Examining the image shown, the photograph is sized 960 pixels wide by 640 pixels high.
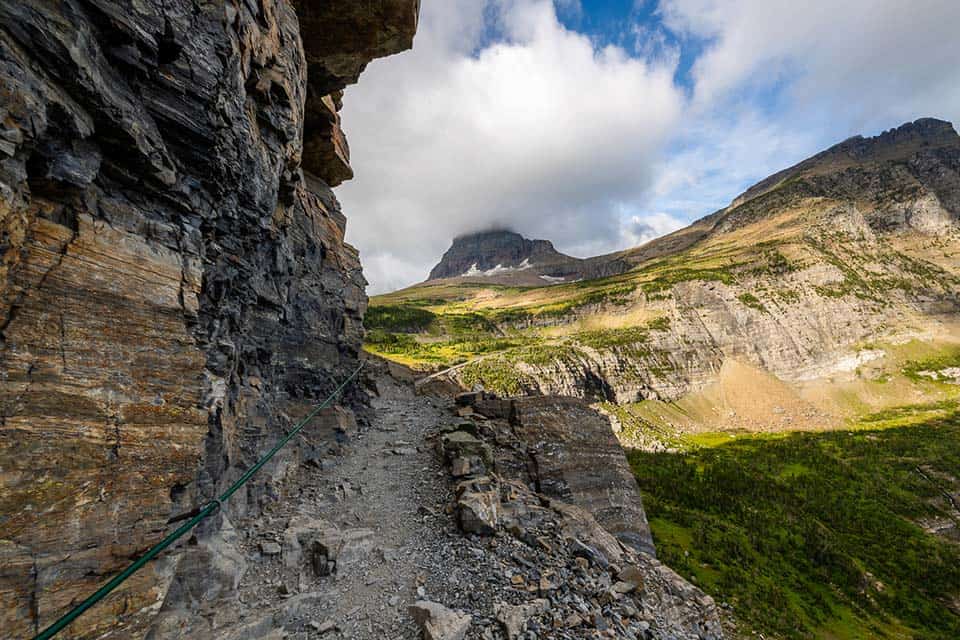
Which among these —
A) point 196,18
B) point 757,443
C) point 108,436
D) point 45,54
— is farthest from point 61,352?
point 757,443

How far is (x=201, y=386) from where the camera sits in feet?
29.7

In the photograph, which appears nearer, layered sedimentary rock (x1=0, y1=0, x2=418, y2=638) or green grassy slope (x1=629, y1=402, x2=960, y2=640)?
layered sedimentary rock (x1=0, y1=0, x2=418, y2=638)

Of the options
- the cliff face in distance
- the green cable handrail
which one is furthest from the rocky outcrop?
the cliff face in distance

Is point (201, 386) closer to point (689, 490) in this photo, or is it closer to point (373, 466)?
point (373, 466)

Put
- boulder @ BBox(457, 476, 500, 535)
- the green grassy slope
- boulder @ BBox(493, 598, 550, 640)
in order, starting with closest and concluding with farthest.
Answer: boulder @ BBox(493, 598, 550, 640) → boulder @ BBox(457, 476, 500, 535) → the green grassy slope

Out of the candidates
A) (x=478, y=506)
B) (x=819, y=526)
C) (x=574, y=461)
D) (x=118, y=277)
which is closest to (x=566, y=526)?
(x=478, y=506)

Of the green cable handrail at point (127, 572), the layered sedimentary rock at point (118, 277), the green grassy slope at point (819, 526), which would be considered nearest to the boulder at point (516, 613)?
the green cable handrail at point (127, 572)

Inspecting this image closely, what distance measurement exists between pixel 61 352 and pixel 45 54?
489 centimetres

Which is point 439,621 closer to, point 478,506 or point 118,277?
point 478,506

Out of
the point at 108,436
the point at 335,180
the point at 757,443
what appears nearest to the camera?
the point at 108,436

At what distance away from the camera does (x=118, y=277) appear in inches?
297

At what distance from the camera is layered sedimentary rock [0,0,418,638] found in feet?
19.5

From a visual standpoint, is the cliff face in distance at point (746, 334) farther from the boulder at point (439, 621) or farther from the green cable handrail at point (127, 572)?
the green cable handrail at point (127, 572)

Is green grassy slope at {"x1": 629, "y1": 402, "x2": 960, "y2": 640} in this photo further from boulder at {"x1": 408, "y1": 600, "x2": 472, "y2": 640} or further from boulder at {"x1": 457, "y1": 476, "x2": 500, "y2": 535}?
boulder at {"x1": 408, "y1": 600, "x2": 472, "y2": 640}
